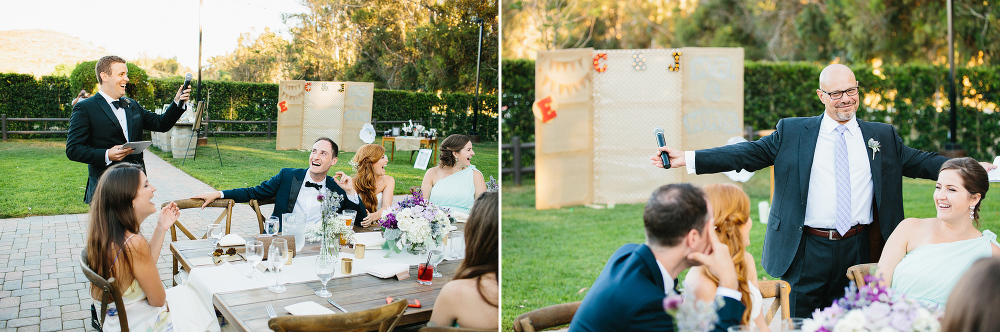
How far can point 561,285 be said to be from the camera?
5457mm

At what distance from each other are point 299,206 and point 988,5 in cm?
1500

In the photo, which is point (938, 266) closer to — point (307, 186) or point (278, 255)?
point (278, 255)

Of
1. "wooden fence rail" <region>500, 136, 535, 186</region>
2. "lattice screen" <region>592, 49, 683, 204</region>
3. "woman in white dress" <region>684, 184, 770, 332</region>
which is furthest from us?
"wooden fence rail" <region>500, 136, 535, 186</region>

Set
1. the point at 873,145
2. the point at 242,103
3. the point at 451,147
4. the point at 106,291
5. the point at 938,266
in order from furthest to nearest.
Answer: the point at 451,147 < the point at 242,103 < the point at 873,145 < the point at 938,266 < the point at 106,291

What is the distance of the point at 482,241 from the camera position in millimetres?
2453

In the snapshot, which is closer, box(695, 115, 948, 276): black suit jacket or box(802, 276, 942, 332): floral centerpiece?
box(802, 276, 942, 332): floral centerpiece

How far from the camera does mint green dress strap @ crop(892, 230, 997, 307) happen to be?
2818 mm

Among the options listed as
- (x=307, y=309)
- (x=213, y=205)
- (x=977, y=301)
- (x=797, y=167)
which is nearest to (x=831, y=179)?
(x=797, y=167)

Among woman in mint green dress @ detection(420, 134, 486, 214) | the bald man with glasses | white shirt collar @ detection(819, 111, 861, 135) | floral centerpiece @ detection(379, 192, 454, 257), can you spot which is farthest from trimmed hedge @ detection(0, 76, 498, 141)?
white shirt collar @ detection(819, 111, 861, 135)

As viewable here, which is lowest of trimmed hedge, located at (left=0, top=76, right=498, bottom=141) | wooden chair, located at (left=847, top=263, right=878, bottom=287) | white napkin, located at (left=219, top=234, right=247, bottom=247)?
wooden chair, located at (left=847, top=263, right=878, bottom=287)

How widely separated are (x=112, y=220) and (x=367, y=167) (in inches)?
72.2

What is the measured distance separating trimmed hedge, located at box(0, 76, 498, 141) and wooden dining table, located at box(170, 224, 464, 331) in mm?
1077

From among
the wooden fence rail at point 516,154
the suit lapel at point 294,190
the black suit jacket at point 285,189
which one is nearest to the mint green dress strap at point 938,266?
the black suit jacket at point 285,189

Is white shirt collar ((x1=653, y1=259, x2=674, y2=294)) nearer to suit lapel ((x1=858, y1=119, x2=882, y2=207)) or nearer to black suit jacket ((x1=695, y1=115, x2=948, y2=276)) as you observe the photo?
black suit jacket ((x1=695, y1=115, x2=948, y2=276))
